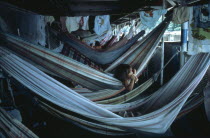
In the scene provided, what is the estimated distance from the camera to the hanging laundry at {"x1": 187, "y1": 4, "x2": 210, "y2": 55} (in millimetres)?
1880

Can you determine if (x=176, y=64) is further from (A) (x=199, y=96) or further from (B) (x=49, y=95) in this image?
(B) (x=49, y=95)

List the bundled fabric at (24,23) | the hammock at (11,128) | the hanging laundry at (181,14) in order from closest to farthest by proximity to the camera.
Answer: the hammock at (11,128) < the bundled fabric at (24,23) < the hanging laundry at (181,14)

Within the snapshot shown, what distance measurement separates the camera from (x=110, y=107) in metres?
2.30

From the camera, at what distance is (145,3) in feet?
8.89

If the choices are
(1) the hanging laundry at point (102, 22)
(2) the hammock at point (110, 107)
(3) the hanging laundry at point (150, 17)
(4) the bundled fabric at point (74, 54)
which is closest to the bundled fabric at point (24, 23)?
(4) the bundled fabric at point (74, 54)

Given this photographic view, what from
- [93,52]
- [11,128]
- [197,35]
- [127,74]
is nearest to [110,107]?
[127,74]

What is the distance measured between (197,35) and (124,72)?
1.09 meters

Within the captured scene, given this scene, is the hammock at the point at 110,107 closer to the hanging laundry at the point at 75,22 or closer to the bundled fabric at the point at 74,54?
the bundled fabric at the point at 74,54

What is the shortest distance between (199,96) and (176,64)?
5.46 feet

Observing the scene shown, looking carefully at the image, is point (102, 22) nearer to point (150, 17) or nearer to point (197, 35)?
point (150, 17)

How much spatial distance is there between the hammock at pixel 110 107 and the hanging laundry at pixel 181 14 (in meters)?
0.54

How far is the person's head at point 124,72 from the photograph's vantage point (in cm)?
233

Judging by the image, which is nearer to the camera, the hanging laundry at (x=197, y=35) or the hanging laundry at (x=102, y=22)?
the hanging laundry at (x=197, y=35)

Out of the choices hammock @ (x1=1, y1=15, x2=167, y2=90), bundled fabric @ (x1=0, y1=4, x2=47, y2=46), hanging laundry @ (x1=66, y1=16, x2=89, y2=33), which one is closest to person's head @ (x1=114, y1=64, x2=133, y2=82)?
hammock @ (x1=1, y1=15, x2=167, y2=90)
